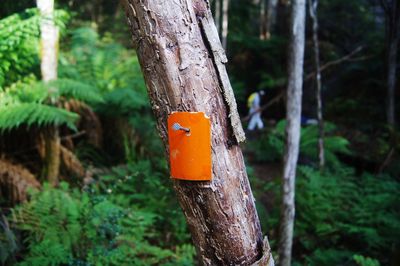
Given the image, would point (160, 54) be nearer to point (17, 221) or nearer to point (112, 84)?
point (17, 221)

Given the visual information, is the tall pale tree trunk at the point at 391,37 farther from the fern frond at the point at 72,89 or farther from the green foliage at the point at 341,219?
the fern frond at the point at 72,89

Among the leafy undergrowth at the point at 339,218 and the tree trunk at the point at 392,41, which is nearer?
the leafy undergrowth at the point at 339,218

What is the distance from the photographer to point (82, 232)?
9.17 ft

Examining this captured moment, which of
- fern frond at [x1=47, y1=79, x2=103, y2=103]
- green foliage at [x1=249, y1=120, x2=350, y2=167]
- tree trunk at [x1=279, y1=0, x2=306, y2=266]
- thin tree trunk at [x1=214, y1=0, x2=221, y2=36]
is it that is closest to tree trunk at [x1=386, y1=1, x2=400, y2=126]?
green foliage at [x1=249, y1=120, x2=350, y2=167]

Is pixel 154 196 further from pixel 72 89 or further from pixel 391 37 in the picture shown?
pixel 391 37

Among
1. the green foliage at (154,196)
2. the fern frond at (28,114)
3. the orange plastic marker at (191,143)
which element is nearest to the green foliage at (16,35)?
the fern frond at (28,114)

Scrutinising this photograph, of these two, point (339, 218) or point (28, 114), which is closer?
point (28, 114)

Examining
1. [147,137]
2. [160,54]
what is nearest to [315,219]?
[147,137]

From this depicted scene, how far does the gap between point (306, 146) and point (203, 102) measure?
17.9 feet

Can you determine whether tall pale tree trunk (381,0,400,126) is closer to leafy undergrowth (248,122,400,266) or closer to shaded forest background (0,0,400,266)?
shaded forest background (0,0,400,266)

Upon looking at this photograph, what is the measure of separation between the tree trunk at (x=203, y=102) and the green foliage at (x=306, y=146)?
4872mm

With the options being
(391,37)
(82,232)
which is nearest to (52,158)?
(82,232)

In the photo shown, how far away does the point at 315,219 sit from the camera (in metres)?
4.15

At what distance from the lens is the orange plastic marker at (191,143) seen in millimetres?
1230
